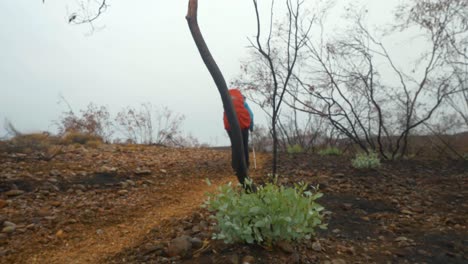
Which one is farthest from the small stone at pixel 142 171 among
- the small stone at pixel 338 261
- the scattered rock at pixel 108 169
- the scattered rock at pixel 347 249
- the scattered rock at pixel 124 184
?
the small stone at pixel 338 261

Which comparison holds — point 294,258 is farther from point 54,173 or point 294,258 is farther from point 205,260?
point 54,173

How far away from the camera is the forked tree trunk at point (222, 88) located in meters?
3.35

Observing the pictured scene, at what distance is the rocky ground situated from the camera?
2.86 metres

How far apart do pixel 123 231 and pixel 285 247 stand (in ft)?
5.92

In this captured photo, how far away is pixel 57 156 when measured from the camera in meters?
6.22

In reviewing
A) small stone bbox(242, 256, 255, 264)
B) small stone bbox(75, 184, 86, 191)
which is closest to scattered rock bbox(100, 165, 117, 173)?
small stone bbox(75, 184, 86, 191)

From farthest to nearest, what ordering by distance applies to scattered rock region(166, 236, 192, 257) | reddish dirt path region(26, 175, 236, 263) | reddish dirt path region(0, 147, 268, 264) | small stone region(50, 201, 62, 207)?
1. small stone region(50, 201, 62, 207)
2. reddish dirt path region(0, 147, 268, 264)
3. reddish dirt path region(26, 175, 236, 263)
4. scattered rock region(166, 236, 192, 257)

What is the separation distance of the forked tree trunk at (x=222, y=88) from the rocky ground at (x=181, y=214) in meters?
0.66

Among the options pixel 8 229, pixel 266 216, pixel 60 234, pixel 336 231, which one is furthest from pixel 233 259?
pixel 8 229

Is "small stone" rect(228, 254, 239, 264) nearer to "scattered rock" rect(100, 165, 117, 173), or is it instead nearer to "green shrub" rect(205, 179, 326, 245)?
"green shrub" rect(205, 179, 326, 245)

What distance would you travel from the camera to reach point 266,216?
2.50m

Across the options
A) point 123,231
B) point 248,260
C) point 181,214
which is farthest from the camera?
point 181,214

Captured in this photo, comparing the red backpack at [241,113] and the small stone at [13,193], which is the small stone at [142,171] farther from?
the small stone at [13,193]

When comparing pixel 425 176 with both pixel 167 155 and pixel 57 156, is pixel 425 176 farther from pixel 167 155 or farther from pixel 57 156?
pixel 57 156
